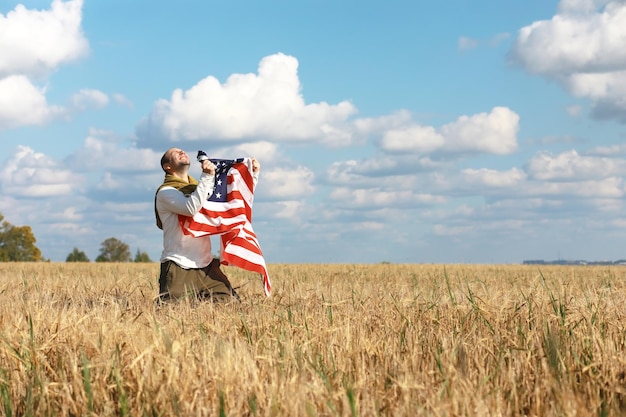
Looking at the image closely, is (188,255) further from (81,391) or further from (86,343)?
(81,391)

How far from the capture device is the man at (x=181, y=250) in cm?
845

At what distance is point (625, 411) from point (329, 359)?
1827 mm

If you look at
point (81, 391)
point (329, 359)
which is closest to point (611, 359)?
point (329, 359)

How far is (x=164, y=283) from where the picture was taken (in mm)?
8641

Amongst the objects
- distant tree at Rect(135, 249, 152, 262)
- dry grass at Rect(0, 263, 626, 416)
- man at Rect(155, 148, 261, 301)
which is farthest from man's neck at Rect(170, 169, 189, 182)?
distant tree at Rect(135, 249, 152, 262)

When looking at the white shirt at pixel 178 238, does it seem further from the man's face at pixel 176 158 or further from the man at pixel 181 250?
the man's face at pixel 176 158

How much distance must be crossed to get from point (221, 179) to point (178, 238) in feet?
2.68

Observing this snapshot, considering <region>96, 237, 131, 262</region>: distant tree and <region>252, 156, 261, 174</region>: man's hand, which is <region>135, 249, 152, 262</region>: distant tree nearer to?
<region>96, 237, 131, 262</region>: distant tree

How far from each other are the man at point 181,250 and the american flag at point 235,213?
0.12m

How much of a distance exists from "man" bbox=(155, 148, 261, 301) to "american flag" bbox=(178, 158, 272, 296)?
12 cm

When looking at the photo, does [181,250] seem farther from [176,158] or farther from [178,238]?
[176,158]

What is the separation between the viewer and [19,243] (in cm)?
6700

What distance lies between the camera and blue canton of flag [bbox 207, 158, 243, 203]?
28.5 feet

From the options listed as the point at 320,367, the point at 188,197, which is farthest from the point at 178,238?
the point at 320,367
